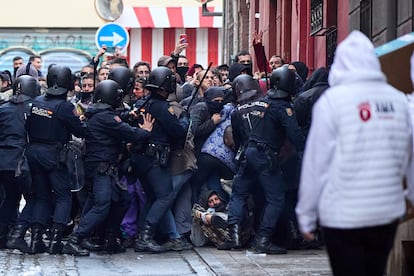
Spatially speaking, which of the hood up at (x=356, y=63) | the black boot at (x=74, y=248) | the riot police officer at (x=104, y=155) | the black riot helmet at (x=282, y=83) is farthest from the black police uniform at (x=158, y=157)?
the hood up at (x=356, y=63)

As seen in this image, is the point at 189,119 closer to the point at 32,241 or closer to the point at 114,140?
the point at 114,140

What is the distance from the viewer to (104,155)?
39.9 ft

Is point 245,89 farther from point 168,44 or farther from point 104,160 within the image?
point 168,44

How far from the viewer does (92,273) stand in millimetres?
10961

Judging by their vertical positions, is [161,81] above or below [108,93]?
above

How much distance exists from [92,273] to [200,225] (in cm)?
216

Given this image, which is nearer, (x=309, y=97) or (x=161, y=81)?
(x=309, y=97)

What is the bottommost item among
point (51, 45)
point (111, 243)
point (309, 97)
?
point (111, 243)

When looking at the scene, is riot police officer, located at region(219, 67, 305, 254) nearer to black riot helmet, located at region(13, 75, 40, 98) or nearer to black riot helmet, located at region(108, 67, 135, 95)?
black riot helmet, located at region(108, 67, 135, 95)

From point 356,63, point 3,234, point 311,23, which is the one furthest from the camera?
point 311,23

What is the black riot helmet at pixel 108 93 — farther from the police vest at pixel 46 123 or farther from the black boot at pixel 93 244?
the black boot at pixel 93 244

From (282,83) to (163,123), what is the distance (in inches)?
51.9

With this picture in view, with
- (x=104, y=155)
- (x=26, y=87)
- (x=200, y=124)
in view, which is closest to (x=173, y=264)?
(x=104, y=155)

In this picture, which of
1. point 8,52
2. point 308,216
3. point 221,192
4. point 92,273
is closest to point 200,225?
point 221,192
